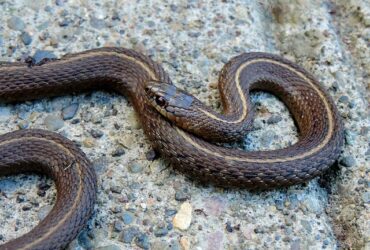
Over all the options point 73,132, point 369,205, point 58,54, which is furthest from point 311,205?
point 58,54

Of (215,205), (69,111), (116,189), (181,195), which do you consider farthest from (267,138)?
(69,111)

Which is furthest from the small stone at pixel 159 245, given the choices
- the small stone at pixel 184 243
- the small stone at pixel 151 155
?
the small stone at pixel 151 155

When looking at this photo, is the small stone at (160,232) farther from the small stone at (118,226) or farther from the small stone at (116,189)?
the small stone at (116,189)

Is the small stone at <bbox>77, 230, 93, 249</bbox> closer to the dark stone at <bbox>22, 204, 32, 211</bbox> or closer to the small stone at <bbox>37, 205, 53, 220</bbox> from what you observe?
the small stone at <bbox>37, 205, 53, 220</bbox>

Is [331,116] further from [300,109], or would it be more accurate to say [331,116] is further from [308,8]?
[308,8]

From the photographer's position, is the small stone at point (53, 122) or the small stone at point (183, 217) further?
the small stone at point (53, 122)

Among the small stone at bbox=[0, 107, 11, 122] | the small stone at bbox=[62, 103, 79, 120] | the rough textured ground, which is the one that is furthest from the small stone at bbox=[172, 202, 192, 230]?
the small stone at bbox=[0, 107, 11, 122]
